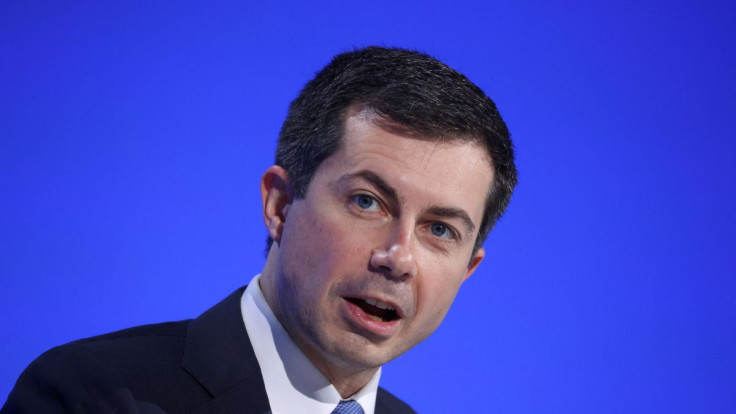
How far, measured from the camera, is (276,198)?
74.8 inches

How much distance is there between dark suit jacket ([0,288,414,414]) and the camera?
5.41 ft

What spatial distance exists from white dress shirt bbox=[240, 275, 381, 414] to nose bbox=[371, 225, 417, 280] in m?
0.30

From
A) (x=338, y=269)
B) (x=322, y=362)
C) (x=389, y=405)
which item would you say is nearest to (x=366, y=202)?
(x=338, y=269)

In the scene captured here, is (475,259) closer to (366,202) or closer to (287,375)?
(366,202)

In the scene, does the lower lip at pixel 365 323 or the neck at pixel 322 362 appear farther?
the neck at pixel 322 362

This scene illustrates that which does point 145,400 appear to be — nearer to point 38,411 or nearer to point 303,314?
point 38,411

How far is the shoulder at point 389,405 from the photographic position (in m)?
2.45

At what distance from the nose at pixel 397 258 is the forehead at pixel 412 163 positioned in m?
0.08

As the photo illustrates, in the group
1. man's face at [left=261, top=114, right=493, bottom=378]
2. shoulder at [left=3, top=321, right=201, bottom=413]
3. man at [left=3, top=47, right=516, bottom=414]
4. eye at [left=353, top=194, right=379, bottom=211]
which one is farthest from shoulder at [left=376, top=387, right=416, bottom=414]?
eye at [left=353, top=194, right=379, bottom=211]

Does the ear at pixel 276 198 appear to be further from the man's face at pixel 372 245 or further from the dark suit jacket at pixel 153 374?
the dark suit jacket at pixel 153 374

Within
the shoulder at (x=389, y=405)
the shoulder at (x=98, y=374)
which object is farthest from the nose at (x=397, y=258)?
the shoulder at (x=389, y=405)

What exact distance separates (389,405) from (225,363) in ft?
2.75

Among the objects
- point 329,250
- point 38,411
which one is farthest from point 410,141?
point 38,411

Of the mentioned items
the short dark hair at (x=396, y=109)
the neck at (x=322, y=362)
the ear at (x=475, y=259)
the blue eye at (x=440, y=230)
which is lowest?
the neck at (x=322, y=362)
